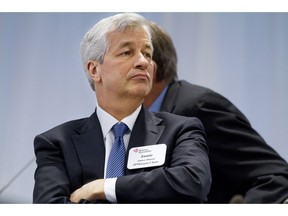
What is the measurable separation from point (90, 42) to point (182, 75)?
1.23m

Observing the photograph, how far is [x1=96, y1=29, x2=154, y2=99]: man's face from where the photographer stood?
1.79 metres

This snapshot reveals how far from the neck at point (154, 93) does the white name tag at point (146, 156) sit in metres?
0.84

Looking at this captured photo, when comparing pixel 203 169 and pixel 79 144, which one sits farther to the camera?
pixel 79 144

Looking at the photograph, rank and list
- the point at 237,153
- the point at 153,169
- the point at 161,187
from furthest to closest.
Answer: the point at 237,153
the point at 153,169
the point at 161,187

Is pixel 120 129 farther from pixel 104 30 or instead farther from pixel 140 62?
pixel 104 30

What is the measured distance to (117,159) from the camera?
5.41ft

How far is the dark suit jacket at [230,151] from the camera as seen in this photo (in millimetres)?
1961

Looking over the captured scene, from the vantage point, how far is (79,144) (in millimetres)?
1718

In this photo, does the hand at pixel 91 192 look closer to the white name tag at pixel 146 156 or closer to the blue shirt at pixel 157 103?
the white name tag at pixel 146 156

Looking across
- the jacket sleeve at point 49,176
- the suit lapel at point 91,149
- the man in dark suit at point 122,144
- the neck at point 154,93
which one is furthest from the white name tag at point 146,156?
the neck at point 154,93
